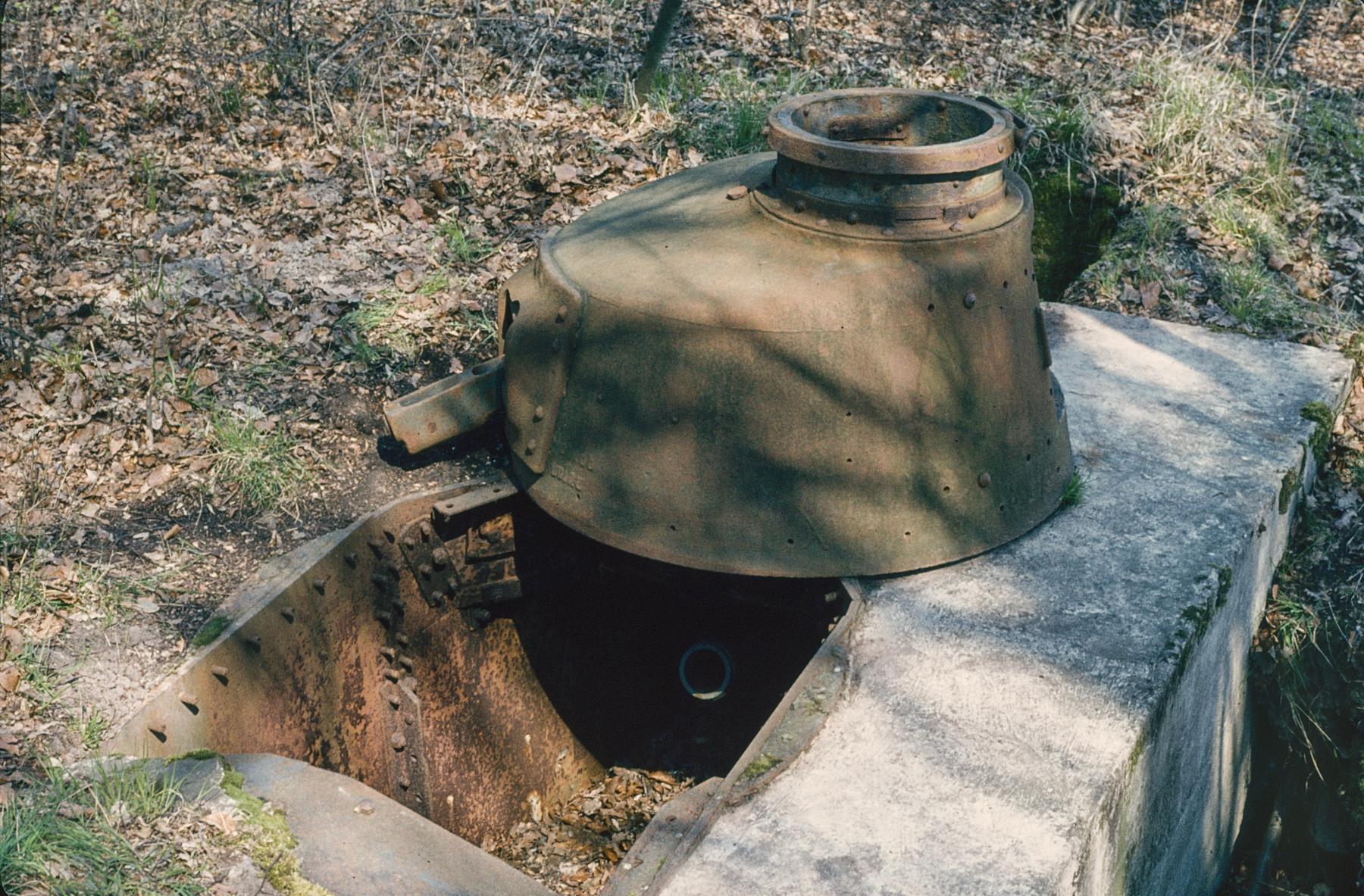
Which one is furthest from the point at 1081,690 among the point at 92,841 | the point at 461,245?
the point at 461,245

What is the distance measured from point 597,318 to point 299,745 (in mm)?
1660

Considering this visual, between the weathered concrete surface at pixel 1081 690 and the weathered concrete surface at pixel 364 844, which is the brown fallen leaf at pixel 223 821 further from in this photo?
the weathered concrete surface at pixel 1081 690

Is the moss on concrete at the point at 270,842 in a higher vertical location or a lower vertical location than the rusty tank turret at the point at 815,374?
lower

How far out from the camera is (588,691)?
5.04m

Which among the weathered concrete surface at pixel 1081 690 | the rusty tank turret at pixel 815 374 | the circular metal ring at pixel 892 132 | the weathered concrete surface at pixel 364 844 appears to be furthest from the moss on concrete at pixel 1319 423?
the weathered concrete surface at pixel 364 844

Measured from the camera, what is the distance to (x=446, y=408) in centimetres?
425

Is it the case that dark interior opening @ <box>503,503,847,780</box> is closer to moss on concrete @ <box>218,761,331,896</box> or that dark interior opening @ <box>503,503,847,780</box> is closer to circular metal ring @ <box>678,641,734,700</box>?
circular metal ring @ <box>678,641,734,700</box>

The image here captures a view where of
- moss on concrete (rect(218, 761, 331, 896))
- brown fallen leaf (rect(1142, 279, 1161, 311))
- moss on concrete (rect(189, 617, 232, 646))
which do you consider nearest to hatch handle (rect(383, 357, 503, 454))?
moss on concrete (rect(189, 617, 232, 646))

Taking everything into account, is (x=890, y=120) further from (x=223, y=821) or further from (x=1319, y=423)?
(x=223, y=821)

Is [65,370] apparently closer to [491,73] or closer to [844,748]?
[844,748]

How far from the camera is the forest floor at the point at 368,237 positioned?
3824mm

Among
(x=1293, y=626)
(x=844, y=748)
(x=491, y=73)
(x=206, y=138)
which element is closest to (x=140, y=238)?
(x=206, y=138)

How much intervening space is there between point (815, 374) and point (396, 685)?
1.92 meters

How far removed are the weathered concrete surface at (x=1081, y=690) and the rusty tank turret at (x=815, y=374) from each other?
0.27 meters
